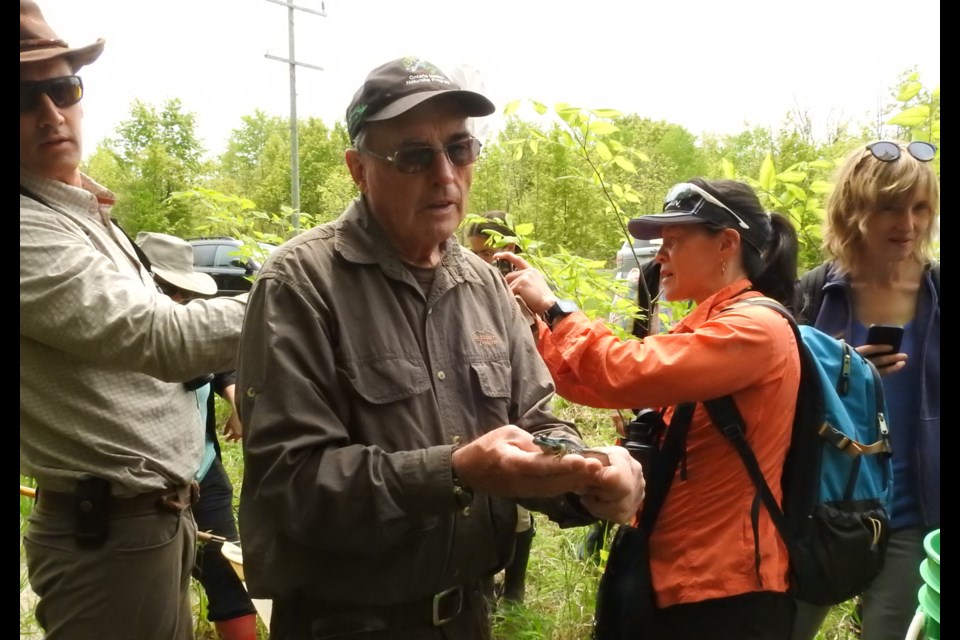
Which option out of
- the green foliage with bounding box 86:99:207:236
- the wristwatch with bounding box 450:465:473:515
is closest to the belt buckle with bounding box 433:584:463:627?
the wristwatch with bounding box 450:465:473:515

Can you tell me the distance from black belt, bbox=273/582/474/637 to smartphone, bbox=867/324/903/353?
76.5 inches

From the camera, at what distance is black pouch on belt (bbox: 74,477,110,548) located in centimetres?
194

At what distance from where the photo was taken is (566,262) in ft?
10.0

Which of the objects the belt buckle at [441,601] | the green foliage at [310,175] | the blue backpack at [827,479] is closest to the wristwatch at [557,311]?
the blue backpack at [827,479]

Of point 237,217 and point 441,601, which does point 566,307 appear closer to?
point 441,601

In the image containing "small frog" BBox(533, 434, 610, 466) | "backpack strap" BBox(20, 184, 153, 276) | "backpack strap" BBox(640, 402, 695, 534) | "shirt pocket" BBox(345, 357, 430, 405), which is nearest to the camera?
"small frog" BBox(533, 434, 610, 466)

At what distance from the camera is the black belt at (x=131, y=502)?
197cm

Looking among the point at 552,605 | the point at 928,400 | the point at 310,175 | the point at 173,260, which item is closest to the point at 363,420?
the point at 173,260

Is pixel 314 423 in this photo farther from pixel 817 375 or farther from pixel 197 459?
pixel 817 375

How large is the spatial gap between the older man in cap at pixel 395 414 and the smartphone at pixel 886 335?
1507 millimetres

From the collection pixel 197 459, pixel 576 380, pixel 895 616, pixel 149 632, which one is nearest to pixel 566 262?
pixel 576 380

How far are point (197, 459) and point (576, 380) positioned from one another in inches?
52.6

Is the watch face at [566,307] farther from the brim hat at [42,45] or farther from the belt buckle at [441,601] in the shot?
the brim hat at [42,45]

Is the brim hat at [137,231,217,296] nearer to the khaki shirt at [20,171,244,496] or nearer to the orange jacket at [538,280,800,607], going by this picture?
the khaki shirt at [20,171,244,496]
